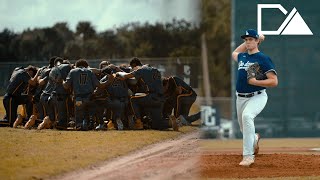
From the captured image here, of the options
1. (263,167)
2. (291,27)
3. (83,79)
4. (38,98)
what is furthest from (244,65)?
(291,27)

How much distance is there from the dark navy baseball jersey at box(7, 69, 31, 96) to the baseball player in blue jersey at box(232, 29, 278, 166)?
2.03 metres

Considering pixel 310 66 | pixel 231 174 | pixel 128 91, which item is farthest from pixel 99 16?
pixel 310 66

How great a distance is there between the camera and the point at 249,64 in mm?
5699

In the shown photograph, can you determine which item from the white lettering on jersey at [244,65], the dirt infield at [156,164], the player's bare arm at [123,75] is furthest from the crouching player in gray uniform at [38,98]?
the white lettering on jersey at [244,65]

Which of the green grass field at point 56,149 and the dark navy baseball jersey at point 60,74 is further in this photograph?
the dark navy baseball jersey at point 60,74

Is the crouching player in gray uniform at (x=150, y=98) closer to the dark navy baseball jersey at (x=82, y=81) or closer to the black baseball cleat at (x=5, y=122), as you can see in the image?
the dark navy baseball jersey at (x=82, y=81)

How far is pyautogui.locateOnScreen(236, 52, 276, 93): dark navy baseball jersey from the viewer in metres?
5.71

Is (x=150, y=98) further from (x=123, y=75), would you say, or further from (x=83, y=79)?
(x=83, y=79)

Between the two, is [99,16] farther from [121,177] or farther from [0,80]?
[121,177]

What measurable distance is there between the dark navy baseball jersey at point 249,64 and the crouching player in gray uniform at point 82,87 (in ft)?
5.44

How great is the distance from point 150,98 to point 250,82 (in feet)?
2.71

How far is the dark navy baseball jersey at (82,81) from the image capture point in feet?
13.8

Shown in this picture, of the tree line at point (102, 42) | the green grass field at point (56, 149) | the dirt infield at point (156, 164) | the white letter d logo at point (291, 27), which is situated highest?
the white letter d logo at point (291, 27)

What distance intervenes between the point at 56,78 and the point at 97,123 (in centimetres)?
35
